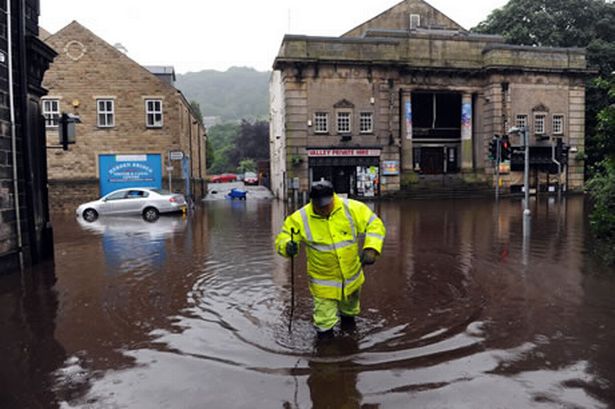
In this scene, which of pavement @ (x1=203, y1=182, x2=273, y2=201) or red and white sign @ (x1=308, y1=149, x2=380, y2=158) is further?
pavement @ (x1=203, y1=182, x2=273, y2=201)

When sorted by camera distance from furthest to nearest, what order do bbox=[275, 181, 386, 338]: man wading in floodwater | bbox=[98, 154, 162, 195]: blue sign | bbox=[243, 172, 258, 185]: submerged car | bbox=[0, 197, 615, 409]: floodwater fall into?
bbox=[243, 172, 258, 185]: submerged car
bbox=[98, 154, 162, 195]: blue sign
bbox=[275, 181, 386, 338]: man wading in floodwater
bbox=[0, 197, 615, 409]: floodwater

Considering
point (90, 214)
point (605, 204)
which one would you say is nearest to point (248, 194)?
point (90, 214)

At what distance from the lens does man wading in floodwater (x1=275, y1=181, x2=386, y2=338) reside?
16.4ft

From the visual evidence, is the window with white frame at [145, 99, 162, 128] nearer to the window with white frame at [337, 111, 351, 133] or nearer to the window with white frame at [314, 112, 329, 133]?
the window with white frame at [314, 112, 329, 133]

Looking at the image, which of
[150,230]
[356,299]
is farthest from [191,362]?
[150,230]

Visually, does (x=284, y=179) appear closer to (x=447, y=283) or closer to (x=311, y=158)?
(x=311, y=158)

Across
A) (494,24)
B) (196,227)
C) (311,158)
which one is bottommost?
(196,227)

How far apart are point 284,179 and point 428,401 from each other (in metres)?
28.9

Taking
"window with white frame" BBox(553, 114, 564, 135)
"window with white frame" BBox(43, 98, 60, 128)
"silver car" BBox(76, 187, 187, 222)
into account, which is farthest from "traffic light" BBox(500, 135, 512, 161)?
"window with white frame" BBox(43, 98, 60, 128)

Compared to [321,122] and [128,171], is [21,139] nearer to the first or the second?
[128,171]

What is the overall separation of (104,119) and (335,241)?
2683 cm

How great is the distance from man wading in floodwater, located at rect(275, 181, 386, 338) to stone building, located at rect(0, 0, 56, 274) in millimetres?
6188

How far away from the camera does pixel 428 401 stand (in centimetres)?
382

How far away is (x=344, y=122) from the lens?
32.1m
